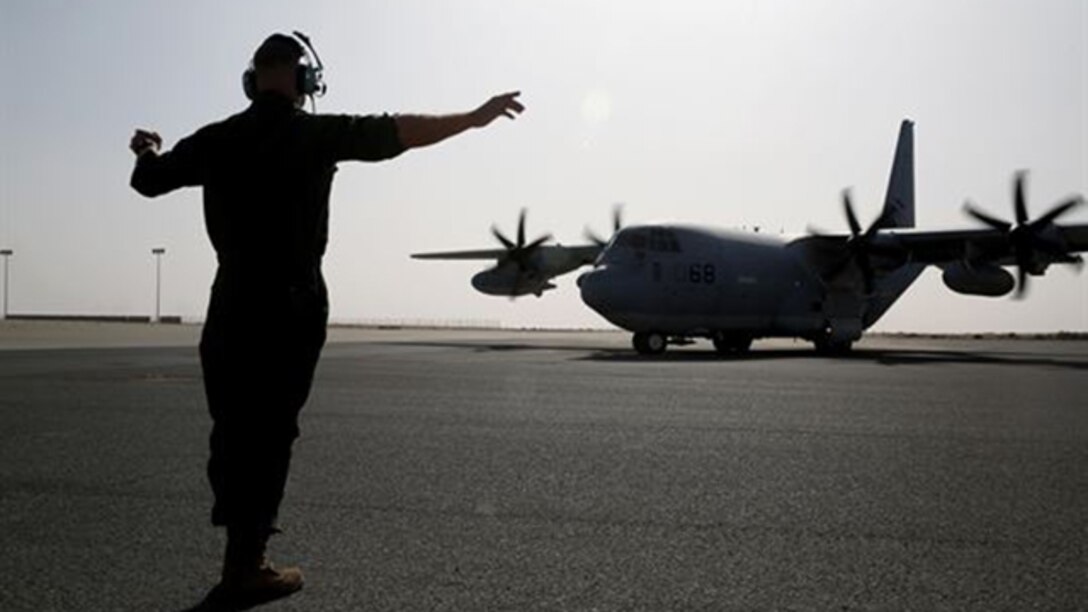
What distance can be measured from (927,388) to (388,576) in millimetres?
11697

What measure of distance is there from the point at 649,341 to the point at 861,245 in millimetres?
7224

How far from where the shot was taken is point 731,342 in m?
30.9

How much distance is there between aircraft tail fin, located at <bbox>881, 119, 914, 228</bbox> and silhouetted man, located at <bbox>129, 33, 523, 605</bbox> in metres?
36.4

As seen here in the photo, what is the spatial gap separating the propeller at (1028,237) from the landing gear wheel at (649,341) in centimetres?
924

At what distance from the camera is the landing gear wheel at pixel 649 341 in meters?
27.5

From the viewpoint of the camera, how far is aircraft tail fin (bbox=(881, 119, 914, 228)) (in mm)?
37531

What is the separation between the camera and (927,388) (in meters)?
13.7

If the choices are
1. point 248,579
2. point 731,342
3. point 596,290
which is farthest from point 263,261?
point 731,342

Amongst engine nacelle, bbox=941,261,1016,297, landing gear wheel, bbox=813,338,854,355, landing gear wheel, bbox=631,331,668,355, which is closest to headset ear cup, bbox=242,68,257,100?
landing gear wheel, bbox=631,331,668,355

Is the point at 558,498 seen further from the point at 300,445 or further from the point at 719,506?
the point at 300,445

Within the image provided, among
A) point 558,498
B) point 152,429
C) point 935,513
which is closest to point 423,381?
point 152,429

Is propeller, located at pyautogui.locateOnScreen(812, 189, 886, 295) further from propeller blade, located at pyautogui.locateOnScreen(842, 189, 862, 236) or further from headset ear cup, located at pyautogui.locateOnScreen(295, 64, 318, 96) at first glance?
headset ear cup, located at pyautogui.locateOnScreen(295, 64, 318, 96)

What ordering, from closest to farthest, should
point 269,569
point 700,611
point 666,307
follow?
point 700,611, point 269,569, point 666,307

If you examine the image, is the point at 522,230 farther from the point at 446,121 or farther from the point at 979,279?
the point at 446,121
